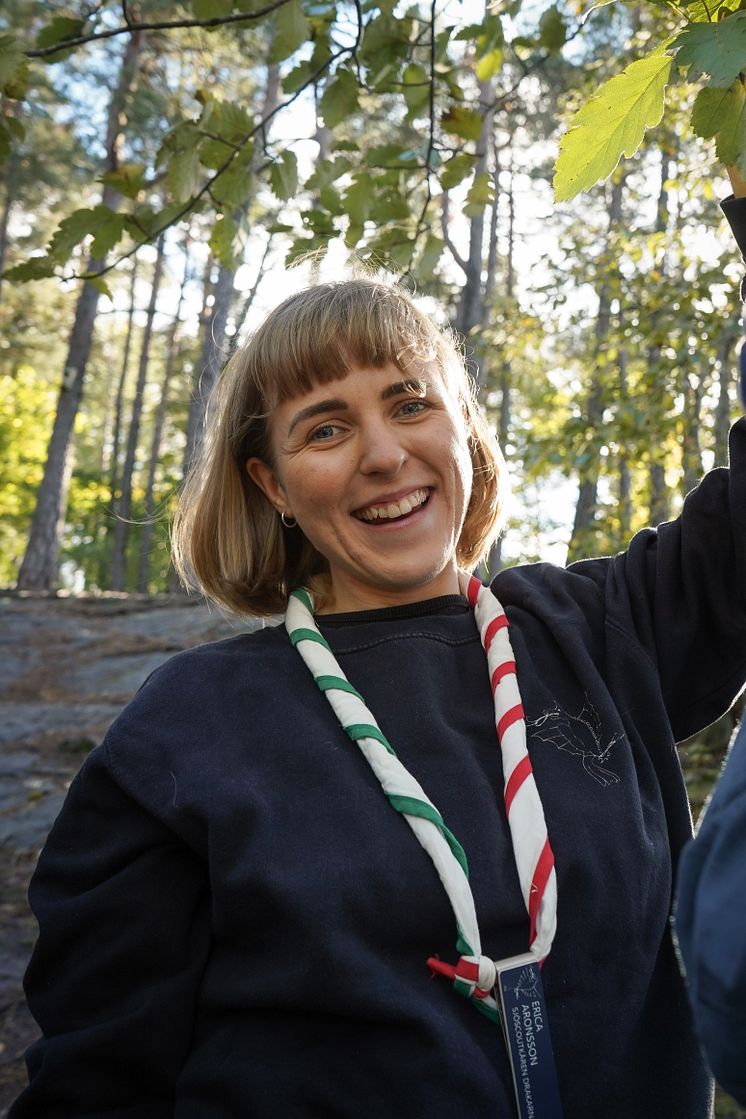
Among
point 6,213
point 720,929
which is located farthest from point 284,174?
point 6,213

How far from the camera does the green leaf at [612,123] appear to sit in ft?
3.35

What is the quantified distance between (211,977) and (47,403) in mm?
28729

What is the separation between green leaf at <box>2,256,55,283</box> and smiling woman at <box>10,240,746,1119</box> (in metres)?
0.46

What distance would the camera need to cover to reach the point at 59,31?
1915 millimetres

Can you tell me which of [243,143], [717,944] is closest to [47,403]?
[243,143]

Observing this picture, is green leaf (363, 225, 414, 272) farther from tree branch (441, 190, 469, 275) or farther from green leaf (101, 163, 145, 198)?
green leaf (101, 163, 145, 198)

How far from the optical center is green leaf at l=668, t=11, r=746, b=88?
0.97 metres

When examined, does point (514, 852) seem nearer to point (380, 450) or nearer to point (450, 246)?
point (380, 450)

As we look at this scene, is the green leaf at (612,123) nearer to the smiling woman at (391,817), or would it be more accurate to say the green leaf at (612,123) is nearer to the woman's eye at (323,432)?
the smiling woman at (391,817)

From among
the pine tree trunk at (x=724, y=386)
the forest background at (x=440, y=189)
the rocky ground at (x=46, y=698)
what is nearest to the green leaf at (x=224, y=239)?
the forest background at (x=440, y=189)

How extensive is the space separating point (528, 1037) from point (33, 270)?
167 centimetres

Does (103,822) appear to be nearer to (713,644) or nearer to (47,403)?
(713,644)

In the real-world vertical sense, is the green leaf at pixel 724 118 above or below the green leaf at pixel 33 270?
below

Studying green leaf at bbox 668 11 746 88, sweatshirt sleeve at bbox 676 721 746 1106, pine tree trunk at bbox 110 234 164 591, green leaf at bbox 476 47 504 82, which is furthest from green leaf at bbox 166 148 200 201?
pine tree trunk at bbox 110 234 164 591
